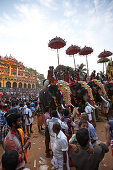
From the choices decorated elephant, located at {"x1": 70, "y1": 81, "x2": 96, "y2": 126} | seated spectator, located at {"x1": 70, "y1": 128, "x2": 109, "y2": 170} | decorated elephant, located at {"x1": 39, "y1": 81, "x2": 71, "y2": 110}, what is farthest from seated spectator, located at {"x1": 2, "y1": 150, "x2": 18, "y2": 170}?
decorated elephant, located at {"x1": 70, "y1": 81, "x2": 96, "y2": 126}

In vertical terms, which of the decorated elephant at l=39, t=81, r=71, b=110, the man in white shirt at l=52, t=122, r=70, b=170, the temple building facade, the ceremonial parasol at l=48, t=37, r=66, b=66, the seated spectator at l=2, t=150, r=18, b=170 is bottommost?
the man in white shirt at l=52, t=122, r=70, b=170

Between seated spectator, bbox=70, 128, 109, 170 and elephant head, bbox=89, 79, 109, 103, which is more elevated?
elephant head, bbox=89, 79, 109, 103

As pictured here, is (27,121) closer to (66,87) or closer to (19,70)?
(66,87)

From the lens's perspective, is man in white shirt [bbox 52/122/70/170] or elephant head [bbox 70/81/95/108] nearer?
man in white shirt [bbox 52/122/70/170]

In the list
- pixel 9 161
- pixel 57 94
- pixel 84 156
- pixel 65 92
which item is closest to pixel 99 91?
pixel 65 92

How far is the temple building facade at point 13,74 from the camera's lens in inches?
1667

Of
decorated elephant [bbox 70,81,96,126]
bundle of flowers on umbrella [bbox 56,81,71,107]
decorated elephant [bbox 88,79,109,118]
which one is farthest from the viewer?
decorated elephant [bbox 88,79,109,118]

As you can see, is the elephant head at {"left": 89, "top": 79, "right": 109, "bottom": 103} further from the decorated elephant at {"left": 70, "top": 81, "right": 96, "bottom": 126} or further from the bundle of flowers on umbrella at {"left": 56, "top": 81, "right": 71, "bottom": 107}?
the bundle of flowers on umbrella at {"left": 56, "top": 81, "right": 71, "bottom": 107}

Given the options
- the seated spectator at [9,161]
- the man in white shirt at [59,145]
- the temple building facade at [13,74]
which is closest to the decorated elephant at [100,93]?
the man in white shirt at [59,145]

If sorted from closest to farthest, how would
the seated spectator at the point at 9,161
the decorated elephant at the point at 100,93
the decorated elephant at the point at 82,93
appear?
the seated spectator at the point at 9,161 → the decorated elephant at the point at 82,93 → the decorated elephant at the point at 100,93

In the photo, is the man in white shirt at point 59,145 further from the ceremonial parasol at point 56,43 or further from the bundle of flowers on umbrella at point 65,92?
the ceremonial parasol at point 56,43

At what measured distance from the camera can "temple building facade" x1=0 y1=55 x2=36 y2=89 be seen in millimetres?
42344

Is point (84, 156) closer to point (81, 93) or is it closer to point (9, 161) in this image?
point (9, 161)

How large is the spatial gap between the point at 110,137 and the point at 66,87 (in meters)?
3.74
